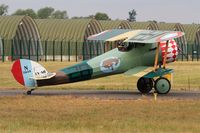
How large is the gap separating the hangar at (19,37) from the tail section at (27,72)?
146ft

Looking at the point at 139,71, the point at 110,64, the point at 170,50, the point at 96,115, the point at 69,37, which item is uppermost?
the point at 170,50

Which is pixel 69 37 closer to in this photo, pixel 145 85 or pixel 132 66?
pixel 145 85

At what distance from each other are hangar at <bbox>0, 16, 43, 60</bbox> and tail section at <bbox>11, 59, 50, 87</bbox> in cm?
4445

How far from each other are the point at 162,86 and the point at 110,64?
100 inches

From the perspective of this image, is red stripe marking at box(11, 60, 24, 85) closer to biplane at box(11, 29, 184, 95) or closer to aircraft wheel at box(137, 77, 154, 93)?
biplane at box(11, 29, 184, 95)

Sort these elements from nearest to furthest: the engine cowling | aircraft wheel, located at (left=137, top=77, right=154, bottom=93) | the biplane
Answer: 1. the biplane
2. the engine cowling
3. aircraft wheel, located at (left=137, top=77, right=154, bottom=93)

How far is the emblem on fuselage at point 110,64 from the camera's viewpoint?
27.6m

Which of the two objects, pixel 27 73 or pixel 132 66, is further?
pixel 132 66

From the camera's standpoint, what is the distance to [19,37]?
282ft

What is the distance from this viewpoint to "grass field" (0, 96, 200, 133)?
15141mm

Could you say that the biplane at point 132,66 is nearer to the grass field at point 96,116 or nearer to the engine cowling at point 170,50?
the engine cowling at point 170,50

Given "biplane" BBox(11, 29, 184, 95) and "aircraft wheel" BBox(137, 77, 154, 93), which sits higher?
"biplane" BBox(11, 29, 184, 95)

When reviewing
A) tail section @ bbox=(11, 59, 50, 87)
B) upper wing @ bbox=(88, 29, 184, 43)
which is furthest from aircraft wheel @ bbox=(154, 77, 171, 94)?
tail section @ bbox=(11, 59, 50, 87)

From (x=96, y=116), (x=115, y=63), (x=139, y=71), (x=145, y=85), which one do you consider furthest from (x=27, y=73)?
(x=96, y=116)
